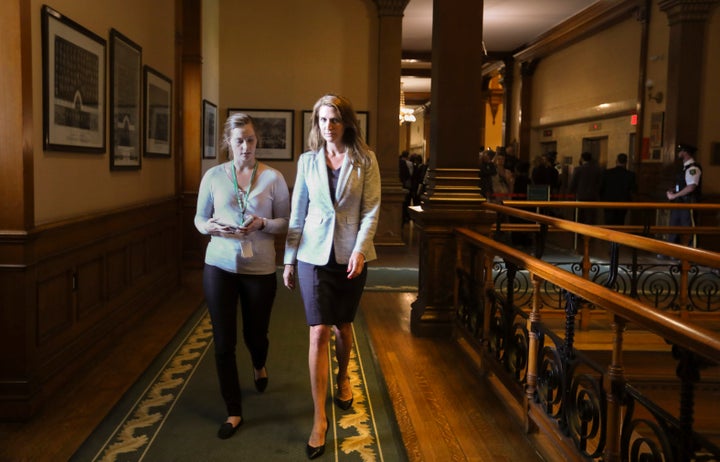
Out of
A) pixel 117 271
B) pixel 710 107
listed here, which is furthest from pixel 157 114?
pixel 710 107

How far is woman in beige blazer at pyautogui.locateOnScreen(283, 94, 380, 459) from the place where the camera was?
338 centimetres

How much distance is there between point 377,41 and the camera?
10570mm

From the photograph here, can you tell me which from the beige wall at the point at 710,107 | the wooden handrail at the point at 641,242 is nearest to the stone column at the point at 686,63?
the beige wall at the point at 710,107

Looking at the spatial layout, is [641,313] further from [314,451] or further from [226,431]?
[226,431]

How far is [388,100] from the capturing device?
10.5m

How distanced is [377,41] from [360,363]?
679cm

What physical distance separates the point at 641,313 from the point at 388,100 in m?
8.44

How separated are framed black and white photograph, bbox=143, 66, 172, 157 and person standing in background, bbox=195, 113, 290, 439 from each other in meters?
3.04

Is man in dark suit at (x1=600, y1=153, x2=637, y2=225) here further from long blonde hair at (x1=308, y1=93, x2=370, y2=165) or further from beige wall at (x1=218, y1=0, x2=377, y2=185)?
long blonde hair at (x1=308, y1=93, x2=370, y2=165)

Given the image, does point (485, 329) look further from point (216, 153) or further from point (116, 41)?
point (216, 153)

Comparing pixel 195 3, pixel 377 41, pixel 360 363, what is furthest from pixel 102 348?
pixel 377 41

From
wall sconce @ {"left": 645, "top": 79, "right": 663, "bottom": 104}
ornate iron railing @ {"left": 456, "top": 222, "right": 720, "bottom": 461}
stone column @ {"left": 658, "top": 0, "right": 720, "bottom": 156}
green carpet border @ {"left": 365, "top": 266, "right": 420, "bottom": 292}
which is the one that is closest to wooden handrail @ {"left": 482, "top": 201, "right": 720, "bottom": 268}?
ornate iron railing @ {"left": 456, "top": 222, "right": 720, "bottom": 461}

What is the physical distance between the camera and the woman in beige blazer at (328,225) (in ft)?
11.1

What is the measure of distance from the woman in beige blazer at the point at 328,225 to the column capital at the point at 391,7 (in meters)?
7.39
